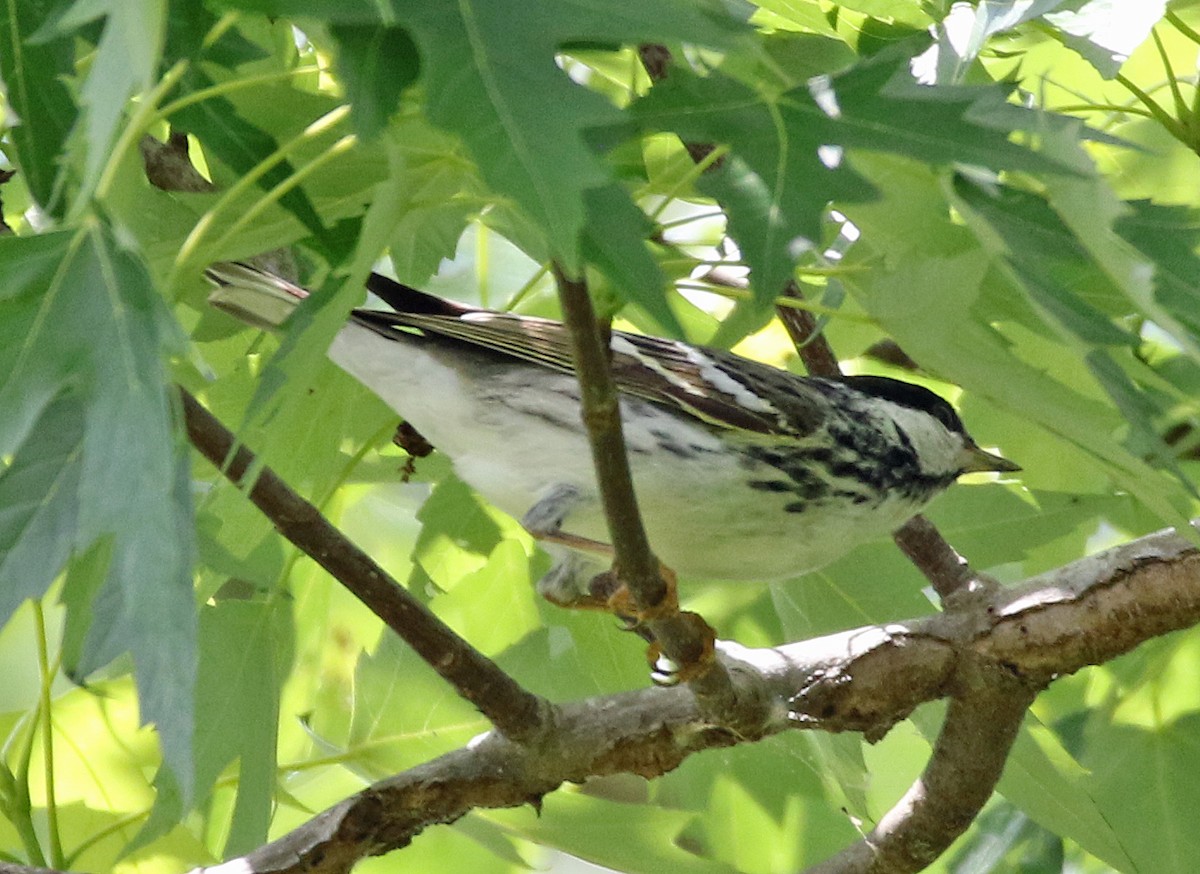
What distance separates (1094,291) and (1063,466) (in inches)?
32.9

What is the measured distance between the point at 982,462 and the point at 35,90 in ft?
5.74

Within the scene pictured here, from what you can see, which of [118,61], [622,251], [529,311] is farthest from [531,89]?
[529,311]

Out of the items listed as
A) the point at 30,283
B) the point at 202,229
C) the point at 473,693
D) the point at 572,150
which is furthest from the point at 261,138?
the point at 473,693

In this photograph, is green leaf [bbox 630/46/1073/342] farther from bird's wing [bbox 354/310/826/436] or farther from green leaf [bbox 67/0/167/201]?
bird's wing [bbox 354/310/826/436]

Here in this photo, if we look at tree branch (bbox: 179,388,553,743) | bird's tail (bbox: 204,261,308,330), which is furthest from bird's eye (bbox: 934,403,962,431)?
bird's tail (bbox: 204,261,308,330)

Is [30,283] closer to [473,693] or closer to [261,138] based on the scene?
[261,138]

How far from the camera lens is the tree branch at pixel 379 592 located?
1.45 meters

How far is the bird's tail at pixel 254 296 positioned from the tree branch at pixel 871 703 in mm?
629

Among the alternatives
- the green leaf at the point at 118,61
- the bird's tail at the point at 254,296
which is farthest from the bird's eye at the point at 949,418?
the green leaf at the point at 118,61

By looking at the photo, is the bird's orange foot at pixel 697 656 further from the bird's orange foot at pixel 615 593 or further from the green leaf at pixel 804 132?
the green leaf at pixel 804 132

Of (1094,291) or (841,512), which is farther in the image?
(841,512)

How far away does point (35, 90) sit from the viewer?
1.28 metres

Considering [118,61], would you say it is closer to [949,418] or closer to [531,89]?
[531,89]

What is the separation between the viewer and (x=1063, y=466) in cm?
229
